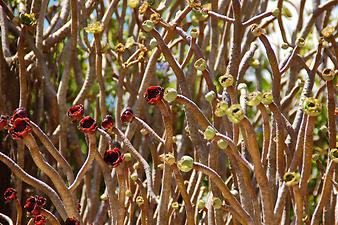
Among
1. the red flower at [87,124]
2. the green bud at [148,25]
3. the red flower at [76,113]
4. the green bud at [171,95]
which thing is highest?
the green bud at [148,25]

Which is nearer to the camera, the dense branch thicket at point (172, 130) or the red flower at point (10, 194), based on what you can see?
the dense branch thicket at point (172, 130)

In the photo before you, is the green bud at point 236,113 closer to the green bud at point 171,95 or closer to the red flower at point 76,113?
the green bud at point 171,95

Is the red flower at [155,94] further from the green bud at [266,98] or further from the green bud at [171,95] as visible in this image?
the green bud at [266,98]

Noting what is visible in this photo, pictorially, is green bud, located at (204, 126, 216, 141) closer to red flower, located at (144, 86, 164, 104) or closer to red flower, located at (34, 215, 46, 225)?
red flower, located at (144, 86, 164, 104)

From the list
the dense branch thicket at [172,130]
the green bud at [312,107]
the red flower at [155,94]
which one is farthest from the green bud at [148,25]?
the green bud at [312,107]

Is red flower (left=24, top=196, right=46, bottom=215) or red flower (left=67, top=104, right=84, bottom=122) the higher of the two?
red flower (left=67, top=104, right=84, bottom=122)

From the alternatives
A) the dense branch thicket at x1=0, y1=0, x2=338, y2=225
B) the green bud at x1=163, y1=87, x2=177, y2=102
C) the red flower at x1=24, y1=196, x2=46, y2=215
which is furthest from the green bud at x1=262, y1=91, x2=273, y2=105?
the red flower at x1=24, y1=196, x2=46, y2=215

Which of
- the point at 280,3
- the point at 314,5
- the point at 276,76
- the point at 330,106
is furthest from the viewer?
the point at 314,5

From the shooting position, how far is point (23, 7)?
1.70 m

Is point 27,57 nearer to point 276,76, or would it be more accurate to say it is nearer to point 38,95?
point 38,95

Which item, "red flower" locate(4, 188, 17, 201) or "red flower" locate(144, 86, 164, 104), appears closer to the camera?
"red flower" locate(144, 86, 164, 104)

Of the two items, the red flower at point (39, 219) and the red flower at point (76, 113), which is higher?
the red flower at point (76, 113)

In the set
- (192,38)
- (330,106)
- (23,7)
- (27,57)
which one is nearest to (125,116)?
(192,38)

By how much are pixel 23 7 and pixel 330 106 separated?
3.46 ft
